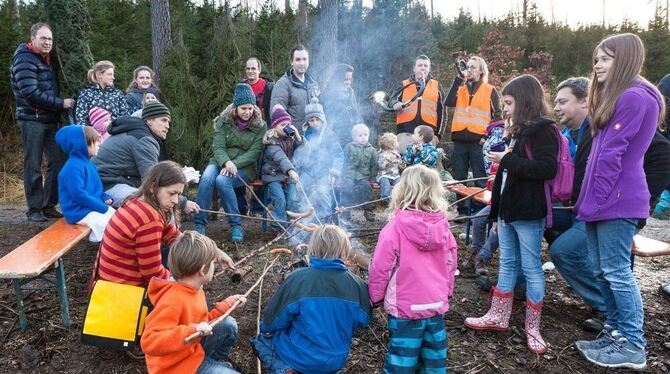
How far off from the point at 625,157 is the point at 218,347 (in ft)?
9.28

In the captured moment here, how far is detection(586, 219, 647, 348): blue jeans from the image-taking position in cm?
319

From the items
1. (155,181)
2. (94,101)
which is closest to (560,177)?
(155,181)

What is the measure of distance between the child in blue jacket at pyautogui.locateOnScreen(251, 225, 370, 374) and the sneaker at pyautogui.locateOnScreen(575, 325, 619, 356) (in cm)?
176

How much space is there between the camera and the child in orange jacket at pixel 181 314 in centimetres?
238

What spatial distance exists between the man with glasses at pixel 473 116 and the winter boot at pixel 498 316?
3.50m

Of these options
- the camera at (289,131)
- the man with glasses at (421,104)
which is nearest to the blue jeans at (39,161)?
the camera at (289,131)

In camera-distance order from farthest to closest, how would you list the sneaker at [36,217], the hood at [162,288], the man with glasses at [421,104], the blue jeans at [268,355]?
the man with glasses at [421,104] < the sneaker at [36,217] < the blue jeans at [268,355] < the hood at [162,288]

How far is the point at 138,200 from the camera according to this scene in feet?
10.4

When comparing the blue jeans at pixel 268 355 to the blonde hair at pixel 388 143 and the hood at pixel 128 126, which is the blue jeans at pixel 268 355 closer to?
the hood at pixel 128 126

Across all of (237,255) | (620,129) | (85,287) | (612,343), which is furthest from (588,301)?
(85,287)

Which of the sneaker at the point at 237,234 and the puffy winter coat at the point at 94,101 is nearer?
the sneaker at the point at 237,234

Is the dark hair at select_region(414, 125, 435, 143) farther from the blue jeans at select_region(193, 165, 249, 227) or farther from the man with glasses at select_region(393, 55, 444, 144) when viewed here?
the blue jeans at select_region(193, 165, 249, 227)

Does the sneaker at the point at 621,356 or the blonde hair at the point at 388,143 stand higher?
the blonde hair at the point at 388,143

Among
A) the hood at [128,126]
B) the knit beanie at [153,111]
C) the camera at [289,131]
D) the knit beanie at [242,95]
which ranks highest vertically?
the knit beanie at [242,95]
